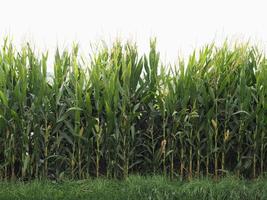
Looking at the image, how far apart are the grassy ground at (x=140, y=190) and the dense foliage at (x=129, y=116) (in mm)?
324

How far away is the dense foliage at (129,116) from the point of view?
577 cm

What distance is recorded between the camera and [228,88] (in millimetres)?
5977

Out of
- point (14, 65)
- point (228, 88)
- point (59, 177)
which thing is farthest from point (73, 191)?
point (228, 88)

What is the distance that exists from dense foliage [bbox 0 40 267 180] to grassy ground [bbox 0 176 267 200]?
1.06 feet

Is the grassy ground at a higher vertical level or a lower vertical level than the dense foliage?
lower

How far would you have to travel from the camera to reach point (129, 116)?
5754 millimetres

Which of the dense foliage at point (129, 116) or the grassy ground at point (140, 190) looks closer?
the grassy ground at point (140, 190)

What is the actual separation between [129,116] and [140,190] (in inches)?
34.3

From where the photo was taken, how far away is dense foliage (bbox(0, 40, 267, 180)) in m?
5.77

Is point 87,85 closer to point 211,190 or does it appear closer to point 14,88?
point 14,88

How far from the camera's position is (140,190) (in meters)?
5.25

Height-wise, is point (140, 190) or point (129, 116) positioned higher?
point (129, 116)

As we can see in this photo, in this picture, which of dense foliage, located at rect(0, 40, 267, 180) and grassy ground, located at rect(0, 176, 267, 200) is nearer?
grassy ground, located at rect(0, 176, 267, 200)

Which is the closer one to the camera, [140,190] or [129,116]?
[140,190]
